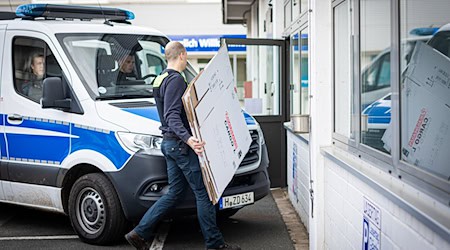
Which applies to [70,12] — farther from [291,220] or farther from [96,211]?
[291,220]

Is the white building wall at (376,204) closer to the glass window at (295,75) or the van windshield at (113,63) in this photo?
the van windshield at (113,63)

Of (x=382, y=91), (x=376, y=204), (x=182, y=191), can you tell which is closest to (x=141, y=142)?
(x=182, y=191)

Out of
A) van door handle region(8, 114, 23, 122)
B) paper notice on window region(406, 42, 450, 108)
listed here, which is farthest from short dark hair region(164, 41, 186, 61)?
paper notice on window region(406, 42, 450, 108)

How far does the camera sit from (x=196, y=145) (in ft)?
20.5

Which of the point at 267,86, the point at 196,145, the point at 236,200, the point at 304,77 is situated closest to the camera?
the point at 196,145

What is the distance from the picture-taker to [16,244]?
741 centimetres

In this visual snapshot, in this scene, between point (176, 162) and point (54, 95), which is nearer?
point (176, 162)

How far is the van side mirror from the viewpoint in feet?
23.7

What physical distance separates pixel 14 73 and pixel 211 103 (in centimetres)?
281

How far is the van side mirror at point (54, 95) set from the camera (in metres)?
7.23

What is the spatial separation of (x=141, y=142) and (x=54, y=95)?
3.65 feet

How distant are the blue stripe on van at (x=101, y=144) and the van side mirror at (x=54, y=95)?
26 cm

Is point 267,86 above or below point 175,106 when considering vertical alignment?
above

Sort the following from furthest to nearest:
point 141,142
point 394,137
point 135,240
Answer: point 141,142, point 135,240, point 394,137
